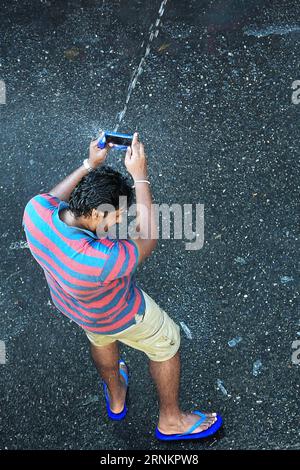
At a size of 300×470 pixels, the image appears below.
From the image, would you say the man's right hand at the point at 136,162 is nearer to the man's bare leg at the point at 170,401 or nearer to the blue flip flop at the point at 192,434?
the man's bare leg at the point at 170,401

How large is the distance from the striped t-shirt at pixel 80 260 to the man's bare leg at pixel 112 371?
18.3 inches

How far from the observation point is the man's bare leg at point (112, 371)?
3.24 metres

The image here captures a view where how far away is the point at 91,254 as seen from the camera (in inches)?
98.9

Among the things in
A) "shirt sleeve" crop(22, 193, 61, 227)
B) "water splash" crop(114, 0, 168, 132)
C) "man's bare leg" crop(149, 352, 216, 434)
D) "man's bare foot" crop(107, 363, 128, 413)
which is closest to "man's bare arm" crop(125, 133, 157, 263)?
"shirt sleeve" crop(22, 193, 61, 227)

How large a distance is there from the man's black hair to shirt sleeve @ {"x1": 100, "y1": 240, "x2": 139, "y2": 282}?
0.53 ft

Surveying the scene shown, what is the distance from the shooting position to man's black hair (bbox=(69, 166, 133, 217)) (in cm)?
259

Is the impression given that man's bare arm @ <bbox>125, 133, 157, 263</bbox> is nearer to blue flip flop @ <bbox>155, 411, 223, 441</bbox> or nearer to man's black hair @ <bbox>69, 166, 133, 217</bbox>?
man's black hair @ <bbox>69, 166, 133, 217</bbox>

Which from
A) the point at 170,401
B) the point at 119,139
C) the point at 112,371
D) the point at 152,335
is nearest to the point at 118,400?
the point at 112,371

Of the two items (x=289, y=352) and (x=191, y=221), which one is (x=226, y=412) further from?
(x=191, y=221)

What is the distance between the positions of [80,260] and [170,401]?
45.7 inches

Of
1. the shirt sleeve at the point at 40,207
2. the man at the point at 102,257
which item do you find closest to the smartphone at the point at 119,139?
the man at the point at 102,257

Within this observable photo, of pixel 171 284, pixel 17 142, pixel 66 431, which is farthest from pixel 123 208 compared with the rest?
pixel 17 142
